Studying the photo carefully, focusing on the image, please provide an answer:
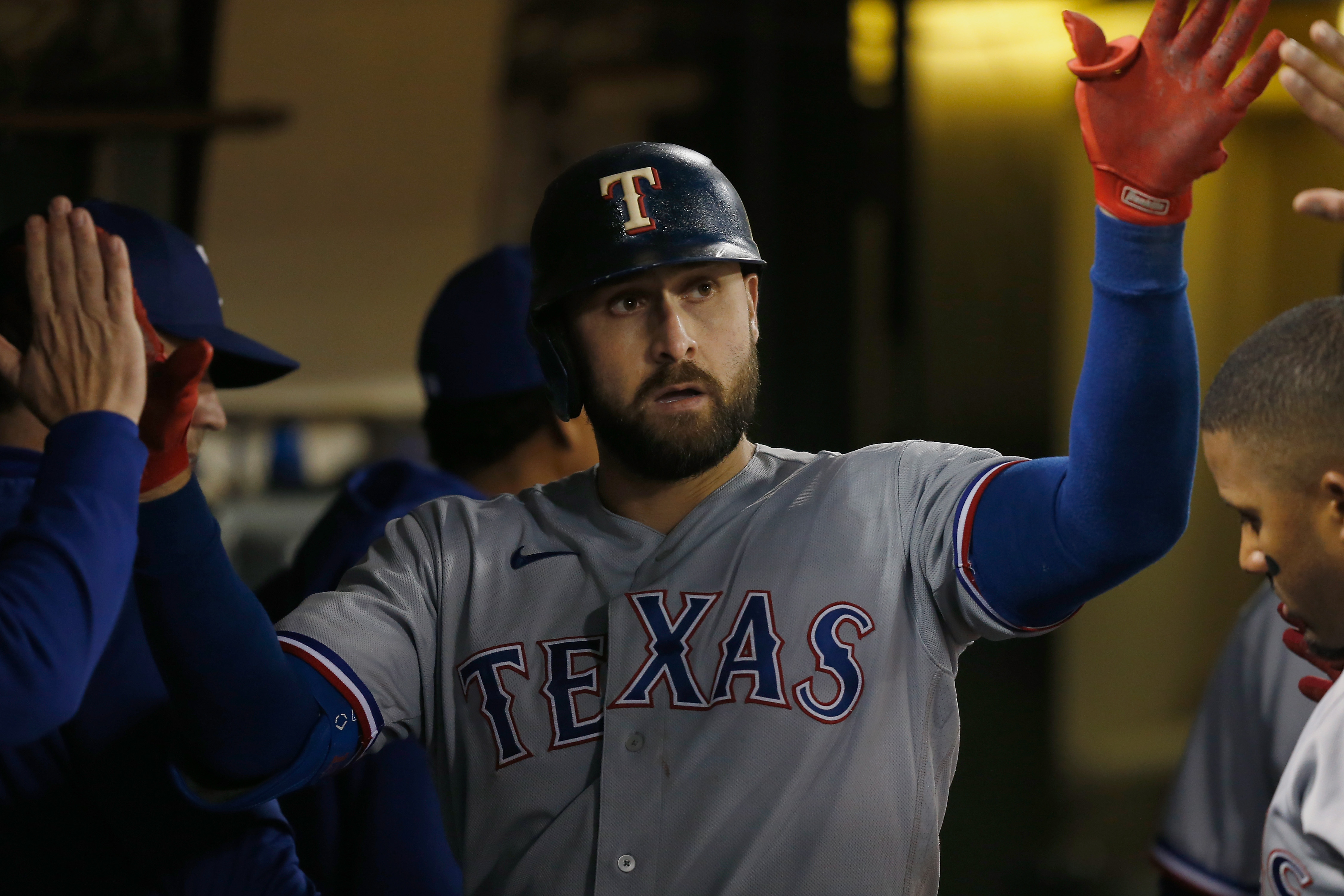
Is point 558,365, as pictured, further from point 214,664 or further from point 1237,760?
point 1237,760

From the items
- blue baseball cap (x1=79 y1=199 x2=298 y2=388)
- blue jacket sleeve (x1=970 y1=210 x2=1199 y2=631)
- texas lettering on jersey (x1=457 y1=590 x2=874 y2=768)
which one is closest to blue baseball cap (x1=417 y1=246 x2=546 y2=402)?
blue baseball cap (x1=79 y1=199 x2=298 y2=388)

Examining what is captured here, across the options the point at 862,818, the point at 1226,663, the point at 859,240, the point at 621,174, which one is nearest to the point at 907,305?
the point at 859,240

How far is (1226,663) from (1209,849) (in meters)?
0.35

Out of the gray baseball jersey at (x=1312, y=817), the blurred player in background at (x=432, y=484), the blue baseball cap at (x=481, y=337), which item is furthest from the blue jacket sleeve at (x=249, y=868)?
the gray baseball jersey at (x=1312, y=817)

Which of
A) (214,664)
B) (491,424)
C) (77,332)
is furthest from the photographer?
(491,424)

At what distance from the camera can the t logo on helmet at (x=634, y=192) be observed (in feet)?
5.52

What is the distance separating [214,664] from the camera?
1444mm

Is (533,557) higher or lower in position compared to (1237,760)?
higher

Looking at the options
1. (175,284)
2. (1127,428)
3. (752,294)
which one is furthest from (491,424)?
(1127,428)

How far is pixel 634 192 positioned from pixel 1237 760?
1.58m

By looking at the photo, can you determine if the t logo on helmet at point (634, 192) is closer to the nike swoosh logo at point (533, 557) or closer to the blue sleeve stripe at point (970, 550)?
the nike swoosh logo at point (533, 557)

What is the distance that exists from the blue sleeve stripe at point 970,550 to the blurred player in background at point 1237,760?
100 cm

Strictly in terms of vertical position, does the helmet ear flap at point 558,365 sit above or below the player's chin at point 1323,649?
above

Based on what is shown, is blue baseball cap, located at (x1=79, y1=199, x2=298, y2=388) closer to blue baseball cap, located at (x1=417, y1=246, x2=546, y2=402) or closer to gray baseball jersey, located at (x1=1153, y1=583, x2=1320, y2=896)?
blue baseball cap, located at (x1=417, y1=246, x2=546, y2=402)
